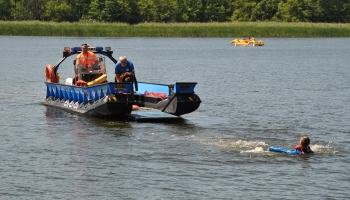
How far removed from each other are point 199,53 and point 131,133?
41920 mm

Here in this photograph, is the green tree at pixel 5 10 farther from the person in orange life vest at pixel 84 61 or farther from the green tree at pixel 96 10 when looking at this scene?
the person in orange life vest at pixel 84 61

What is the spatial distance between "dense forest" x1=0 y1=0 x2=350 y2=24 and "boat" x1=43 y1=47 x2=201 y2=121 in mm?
80678

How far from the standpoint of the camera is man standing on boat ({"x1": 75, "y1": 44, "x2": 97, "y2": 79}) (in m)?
22.5

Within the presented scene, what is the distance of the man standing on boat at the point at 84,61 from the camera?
74.0 feet

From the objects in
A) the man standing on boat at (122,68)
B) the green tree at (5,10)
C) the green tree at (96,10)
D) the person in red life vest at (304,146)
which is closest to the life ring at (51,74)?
the man standing on boat at (122,68)

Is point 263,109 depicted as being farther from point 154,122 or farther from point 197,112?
point 154,122

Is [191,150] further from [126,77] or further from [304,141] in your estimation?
[126,77]

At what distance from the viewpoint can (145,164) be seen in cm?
1559

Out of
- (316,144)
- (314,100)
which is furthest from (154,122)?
(314,100)

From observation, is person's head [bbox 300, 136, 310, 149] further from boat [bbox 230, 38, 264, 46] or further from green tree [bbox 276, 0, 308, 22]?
green tree [bbox 276, 0, 308, 22]

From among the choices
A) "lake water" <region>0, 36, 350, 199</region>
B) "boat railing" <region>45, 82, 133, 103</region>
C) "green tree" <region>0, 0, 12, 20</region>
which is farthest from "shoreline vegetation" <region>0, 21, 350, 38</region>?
"boat railing" <region>45, 82, 133, 103</region>

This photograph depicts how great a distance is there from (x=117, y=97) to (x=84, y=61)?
285 centimetres

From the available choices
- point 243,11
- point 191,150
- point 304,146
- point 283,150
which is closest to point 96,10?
point 243,11

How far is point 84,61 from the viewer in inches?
890
